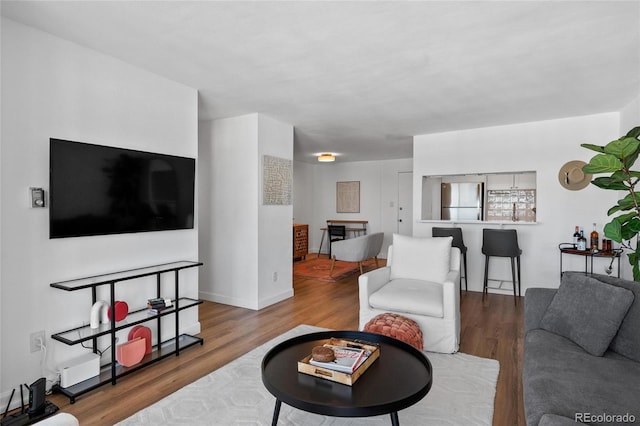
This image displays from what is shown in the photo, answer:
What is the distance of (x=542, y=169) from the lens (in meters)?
4.70

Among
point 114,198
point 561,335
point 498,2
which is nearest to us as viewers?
point 498,2

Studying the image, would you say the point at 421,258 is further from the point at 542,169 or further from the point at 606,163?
the point at 542,169

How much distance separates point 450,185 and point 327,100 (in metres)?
3.78

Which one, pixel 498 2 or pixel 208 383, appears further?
pixel 208 383

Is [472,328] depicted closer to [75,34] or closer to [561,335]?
[561,335]

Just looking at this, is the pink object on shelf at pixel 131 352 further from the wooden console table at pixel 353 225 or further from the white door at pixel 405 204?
the white door at pixel 405 204

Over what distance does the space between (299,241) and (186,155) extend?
4.65 metres

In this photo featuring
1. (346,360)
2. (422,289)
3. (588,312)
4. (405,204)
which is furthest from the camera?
(405,204)

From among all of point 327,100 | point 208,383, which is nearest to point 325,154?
point 327,100

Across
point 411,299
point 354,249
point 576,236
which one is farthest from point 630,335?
point 354,249

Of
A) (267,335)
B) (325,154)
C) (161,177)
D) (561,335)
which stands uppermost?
(325,154)

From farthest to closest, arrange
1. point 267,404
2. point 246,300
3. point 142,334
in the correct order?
point 246,300 < point 142,334 < point 267,404

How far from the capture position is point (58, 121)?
243 centimetres

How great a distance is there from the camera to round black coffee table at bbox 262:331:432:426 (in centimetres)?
152
